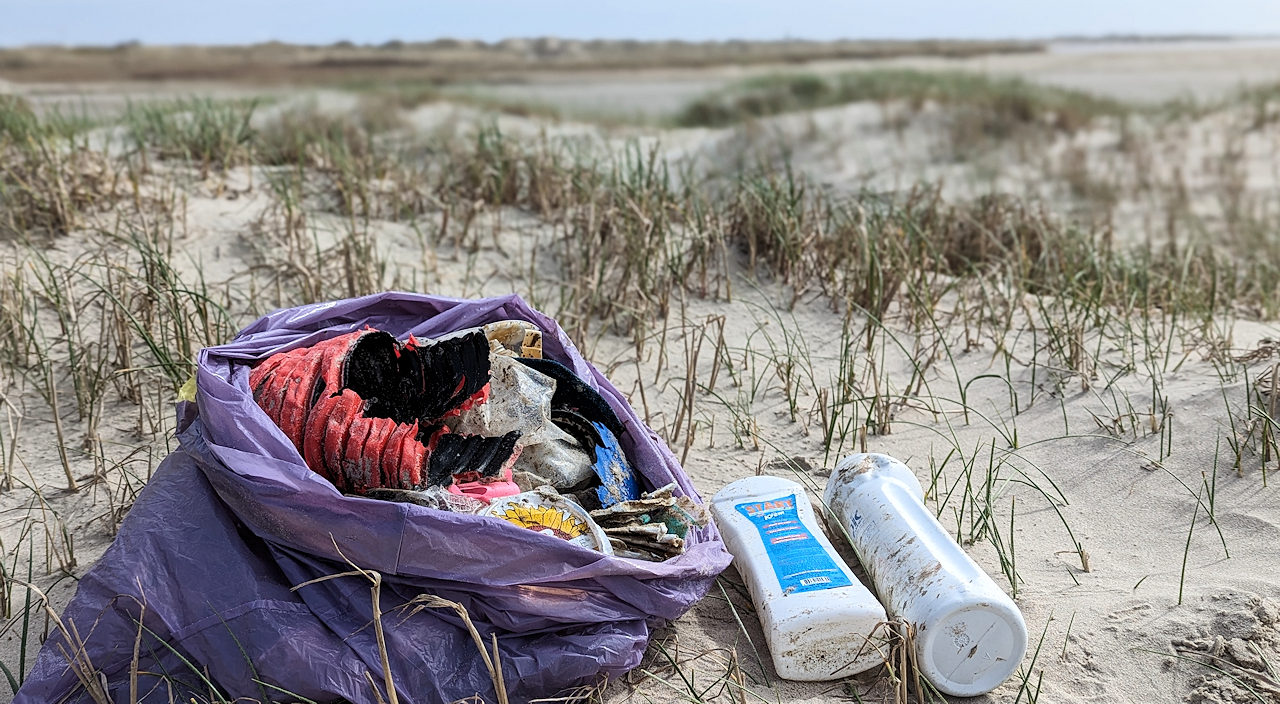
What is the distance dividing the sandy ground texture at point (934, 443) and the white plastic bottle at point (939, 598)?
81 millimetres

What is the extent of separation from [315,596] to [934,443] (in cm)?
188

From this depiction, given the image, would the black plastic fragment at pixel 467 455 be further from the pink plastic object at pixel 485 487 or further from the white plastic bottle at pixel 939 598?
the white plastic bottle at pixel 939 598

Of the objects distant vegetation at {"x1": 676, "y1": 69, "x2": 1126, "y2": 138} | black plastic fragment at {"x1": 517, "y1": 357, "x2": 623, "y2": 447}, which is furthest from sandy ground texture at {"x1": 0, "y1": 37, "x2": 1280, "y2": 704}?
distant vegetation at {"x1": 676, "y1": 69, "x2": 1126, "y2": 138}

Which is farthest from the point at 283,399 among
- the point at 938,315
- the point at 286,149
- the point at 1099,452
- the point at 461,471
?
the point at 286,149

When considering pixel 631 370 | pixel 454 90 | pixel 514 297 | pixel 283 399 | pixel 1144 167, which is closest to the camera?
pixel 283 399

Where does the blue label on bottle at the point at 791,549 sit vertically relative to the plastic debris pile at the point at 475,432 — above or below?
below

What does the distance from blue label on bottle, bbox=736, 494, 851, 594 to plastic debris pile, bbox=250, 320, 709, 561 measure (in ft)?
0.55

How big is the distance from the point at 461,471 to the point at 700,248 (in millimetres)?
1921

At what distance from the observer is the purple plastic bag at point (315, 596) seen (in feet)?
6.05

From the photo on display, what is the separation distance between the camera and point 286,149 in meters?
5.20

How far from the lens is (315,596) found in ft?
6.32

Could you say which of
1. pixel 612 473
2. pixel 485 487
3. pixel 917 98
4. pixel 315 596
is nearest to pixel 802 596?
pixel 612 473

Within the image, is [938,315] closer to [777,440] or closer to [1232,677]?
[777,440]

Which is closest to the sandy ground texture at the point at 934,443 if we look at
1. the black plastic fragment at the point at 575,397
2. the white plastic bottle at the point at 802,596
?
the white plastic bottle at the point at 802,596
